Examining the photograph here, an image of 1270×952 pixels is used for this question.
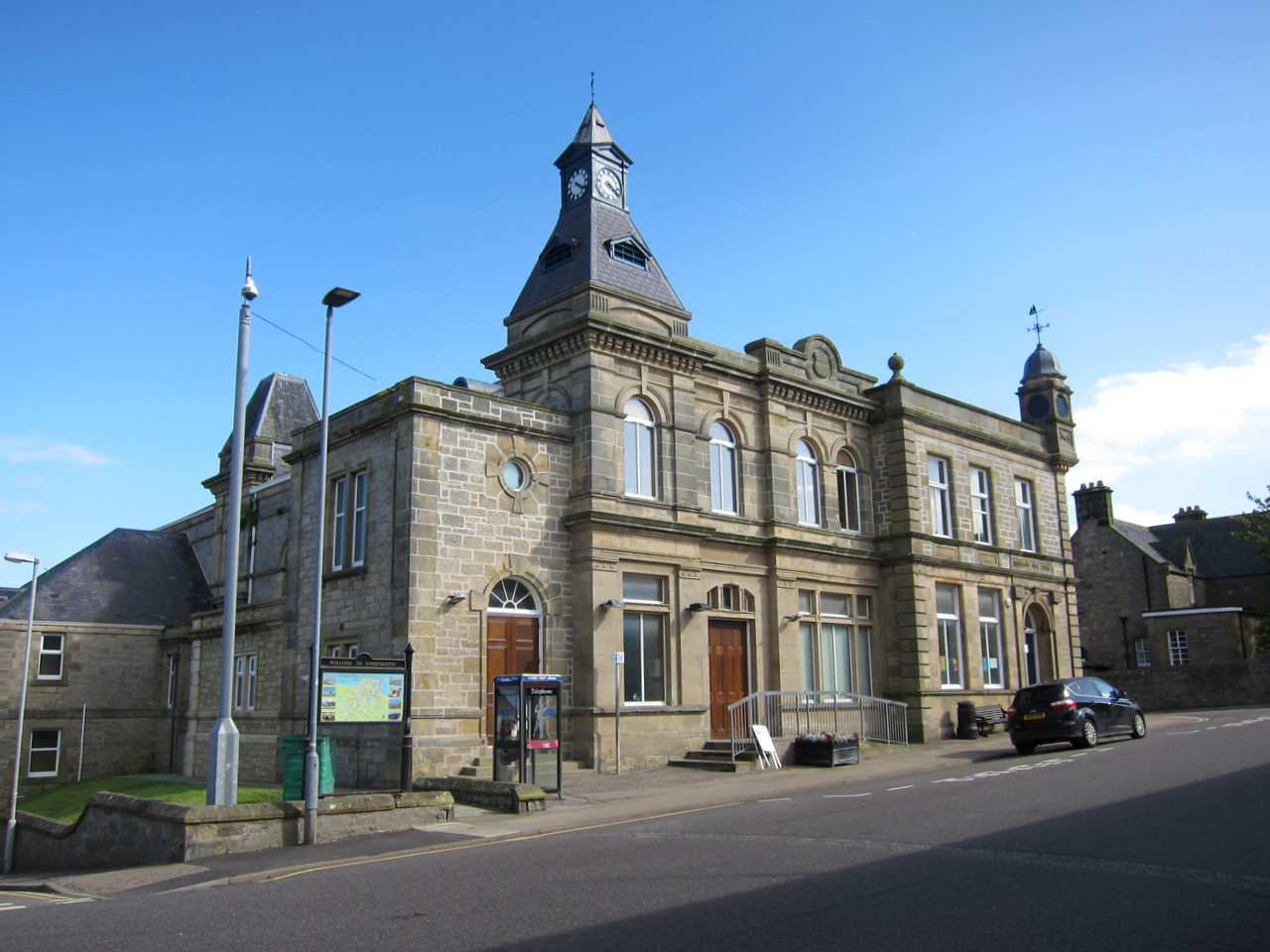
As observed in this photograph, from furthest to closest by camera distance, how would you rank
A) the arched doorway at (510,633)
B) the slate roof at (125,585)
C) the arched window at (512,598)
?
1. the slate roof at (125,585)
2. the arched window at (512,598)
3. the arched doorway at (510,633)

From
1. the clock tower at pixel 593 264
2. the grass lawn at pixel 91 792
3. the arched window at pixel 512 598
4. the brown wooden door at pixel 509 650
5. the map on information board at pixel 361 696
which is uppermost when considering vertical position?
the clock tower at pixel 593 264

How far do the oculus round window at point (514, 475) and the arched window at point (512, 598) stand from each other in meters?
2.03

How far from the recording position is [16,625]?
30.9 m

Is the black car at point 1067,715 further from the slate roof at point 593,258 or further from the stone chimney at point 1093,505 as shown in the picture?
the stone chimney at point 1093,505

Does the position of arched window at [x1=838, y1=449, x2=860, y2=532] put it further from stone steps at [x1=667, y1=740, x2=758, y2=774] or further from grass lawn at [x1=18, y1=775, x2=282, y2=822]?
grass lawn at [x1=18, y1=775, x2=282, y2=822]

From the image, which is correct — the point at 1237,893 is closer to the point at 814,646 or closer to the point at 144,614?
the point at 814,646

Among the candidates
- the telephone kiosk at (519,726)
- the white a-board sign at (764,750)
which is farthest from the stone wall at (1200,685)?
the telephone kiosk at (519,726)

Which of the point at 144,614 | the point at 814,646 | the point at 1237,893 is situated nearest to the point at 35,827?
the point at 144,614

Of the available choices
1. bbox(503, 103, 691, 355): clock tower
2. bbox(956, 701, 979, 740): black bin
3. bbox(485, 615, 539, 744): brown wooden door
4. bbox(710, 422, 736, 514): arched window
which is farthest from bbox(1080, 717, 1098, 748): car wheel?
bbox(503, 103, 691, 355): clock tower

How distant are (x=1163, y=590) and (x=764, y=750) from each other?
37.5 m

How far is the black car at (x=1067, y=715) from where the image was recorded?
70.7 feet

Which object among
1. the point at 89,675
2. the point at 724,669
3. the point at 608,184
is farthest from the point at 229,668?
the point at 89,675

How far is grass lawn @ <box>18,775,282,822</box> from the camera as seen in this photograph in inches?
861

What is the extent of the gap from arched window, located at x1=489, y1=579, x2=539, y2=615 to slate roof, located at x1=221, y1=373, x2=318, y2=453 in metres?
19.2
